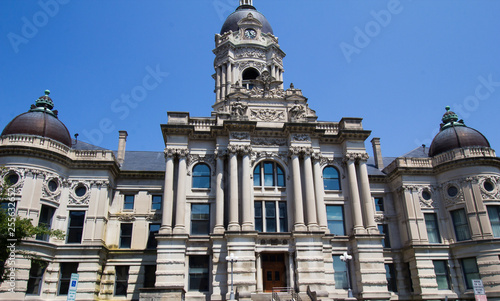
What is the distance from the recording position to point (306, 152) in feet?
109

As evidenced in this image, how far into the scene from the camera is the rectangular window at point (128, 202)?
3619 cm

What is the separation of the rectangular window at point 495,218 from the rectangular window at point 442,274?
482 cm

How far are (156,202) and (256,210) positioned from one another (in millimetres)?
10085

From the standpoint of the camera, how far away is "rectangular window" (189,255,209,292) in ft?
97.8

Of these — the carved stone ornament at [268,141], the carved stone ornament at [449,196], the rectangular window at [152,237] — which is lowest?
the rectangular window at [152,237]

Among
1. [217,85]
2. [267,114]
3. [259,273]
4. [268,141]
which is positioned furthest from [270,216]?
[217,85]

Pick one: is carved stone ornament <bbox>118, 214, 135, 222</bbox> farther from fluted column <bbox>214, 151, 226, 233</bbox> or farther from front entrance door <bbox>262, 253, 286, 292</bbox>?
front entrance door <bbox>262, 253, 286, 292</bbox>

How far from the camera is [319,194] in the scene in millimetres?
32781

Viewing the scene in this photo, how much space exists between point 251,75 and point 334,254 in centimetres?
2584

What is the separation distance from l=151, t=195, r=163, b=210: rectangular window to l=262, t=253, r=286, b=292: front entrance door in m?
11.3

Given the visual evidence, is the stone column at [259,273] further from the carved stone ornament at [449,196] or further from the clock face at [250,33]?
the clock face at [250,33]

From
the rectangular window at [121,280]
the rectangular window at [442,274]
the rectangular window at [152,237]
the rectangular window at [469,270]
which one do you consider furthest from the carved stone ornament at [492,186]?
the rectangular window at [121,280]

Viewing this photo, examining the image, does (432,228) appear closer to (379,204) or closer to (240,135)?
(379,204)

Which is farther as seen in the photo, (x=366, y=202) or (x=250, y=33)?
(x=250, y=33)
